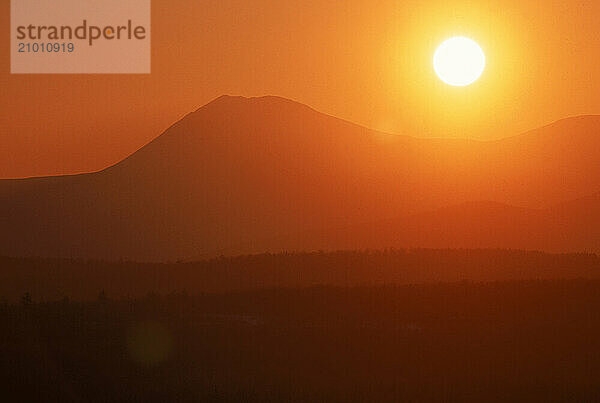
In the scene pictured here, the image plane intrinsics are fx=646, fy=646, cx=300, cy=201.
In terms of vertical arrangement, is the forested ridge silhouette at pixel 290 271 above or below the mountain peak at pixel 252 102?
below

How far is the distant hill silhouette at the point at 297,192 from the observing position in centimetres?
5253

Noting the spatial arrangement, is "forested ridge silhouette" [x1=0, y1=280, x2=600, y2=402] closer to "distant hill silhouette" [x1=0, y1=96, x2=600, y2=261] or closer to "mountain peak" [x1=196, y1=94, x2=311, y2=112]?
"distant hill silhouette" [x1=0, y1=96, x2=600, y2=261]

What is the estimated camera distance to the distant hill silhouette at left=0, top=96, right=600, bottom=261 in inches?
2068

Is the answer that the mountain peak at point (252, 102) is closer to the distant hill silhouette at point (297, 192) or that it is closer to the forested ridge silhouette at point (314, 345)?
the distant hill silhouette at point (297, 192)

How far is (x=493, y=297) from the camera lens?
25234 mm

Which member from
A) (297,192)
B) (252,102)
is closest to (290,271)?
(297,192)

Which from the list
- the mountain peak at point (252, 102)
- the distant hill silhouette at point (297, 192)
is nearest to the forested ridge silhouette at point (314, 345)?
the distant hill silhouette at point (297, 192)

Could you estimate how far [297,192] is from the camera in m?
106

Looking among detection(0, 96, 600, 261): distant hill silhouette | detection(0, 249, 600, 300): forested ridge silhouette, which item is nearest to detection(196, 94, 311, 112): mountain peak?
detection(0, 96, 600, 261): distant hill silhouette

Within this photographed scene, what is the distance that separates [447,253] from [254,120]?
139 m

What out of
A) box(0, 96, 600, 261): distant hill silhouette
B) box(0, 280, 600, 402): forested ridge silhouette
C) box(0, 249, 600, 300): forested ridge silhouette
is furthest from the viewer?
box(0, 96, 600, 261): distant hill silhouette

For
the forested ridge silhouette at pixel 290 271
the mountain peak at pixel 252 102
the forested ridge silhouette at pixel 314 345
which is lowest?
the forested ridge silhouette at pixel 314 345

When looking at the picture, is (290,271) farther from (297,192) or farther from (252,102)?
(252,102)

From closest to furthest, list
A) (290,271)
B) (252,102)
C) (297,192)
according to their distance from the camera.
A: (290,271)
(297,192)
(252,102)
